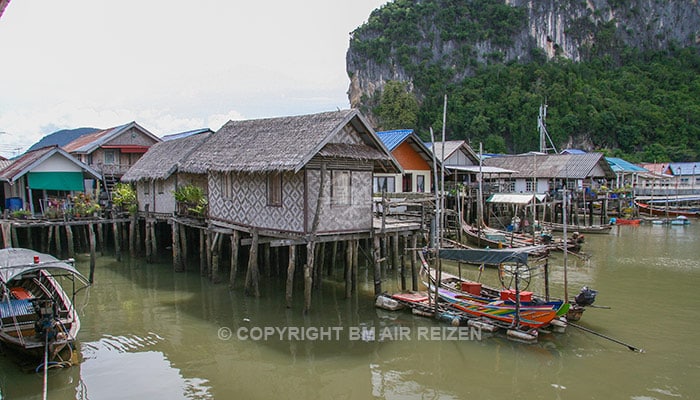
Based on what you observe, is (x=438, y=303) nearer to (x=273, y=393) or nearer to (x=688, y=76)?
(x=273, y=393)

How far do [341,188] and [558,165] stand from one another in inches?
960

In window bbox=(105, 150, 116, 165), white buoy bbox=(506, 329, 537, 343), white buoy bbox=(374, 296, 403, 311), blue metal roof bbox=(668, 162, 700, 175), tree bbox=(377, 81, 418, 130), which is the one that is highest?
tree bbox=(377, 81, 418, 130)

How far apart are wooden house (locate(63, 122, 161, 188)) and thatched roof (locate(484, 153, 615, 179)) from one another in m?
21.3

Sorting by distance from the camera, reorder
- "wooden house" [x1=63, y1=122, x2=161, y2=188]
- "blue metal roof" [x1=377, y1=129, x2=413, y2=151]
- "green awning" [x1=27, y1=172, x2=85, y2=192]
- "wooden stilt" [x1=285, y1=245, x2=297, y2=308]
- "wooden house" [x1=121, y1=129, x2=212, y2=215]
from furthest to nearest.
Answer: "wooden house" [x1=63, y1=122, x2=161, y2=188]
"green awning" [x1=27, y1=172, x2=85, y2=192]
"blue metal roof" [x1=377, y1=129, x2=413, y2=151]
"wooden house" [x1=121, y1=129, x2=212, y2=215]
"wooden stilt" [x1=285, y1=245, x2=297, y2=308]

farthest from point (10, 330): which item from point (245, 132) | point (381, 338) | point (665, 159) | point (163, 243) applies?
point (665, 159)

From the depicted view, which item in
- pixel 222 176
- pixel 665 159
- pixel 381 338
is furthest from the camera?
pixel 665 159

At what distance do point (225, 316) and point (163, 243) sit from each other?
11501 mm

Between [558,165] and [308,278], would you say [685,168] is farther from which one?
[308,278]

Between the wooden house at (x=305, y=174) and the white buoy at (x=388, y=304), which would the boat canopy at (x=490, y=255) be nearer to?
the white buoy at (x=388, y=304)

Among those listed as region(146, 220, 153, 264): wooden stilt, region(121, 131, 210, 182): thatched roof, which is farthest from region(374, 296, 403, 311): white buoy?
region(146, 220, 153, 264): wooden stilt

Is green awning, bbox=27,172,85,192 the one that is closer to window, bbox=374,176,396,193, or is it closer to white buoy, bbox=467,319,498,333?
window, bbox=374,176,396,193

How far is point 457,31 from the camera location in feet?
234

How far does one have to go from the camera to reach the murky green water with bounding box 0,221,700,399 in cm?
960

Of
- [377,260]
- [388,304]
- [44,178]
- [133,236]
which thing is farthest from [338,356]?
[44,178]
